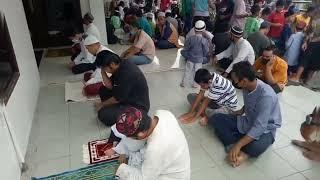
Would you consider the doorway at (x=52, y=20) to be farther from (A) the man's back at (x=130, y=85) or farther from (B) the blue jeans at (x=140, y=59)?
(A) the man's back at (x=130, y=85)

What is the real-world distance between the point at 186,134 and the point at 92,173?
3.52ft

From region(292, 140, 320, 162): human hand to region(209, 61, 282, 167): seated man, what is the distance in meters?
0.36

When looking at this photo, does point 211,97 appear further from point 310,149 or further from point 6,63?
point 6,63

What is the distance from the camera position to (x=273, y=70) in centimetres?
345

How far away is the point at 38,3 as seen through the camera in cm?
595

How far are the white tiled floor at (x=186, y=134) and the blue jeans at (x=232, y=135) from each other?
97mm

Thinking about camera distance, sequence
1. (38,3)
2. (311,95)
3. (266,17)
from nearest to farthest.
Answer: (311,95)
(266,17)
(38,3)

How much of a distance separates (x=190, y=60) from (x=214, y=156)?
1.71 metres

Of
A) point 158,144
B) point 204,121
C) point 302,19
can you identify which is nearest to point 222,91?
point 204,121

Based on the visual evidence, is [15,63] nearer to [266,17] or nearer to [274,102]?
[274,102]

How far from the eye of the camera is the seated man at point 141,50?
14.8ft

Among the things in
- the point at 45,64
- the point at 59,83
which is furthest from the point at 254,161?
the point at 45,64

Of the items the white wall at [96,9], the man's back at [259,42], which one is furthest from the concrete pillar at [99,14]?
the man's back at [259,42]

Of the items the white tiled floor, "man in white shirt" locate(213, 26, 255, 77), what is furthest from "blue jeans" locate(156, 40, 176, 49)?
"man in white shirt" locate(213, 26, 255, 77)
